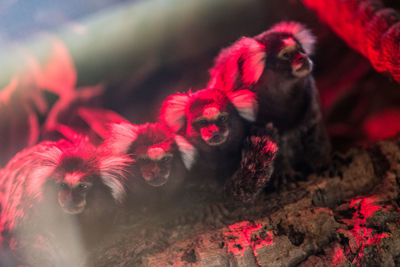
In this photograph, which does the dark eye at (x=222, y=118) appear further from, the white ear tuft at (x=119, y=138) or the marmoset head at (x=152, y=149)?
the white ear tuft at (x=119, y=138)

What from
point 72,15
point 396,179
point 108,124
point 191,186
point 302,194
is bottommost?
point 396,179

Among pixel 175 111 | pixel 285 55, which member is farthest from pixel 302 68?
pixel 175 111

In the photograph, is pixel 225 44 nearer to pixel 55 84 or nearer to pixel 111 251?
pixel 55 84

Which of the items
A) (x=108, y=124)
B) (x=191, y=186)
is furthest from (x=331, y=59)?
(x=108, y=124)

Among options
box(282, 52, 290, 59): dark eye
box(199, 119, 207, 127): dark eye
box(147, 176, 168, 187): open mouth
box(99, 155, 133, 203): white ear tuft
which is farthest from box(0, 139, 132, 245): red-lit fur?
box(282, 52, 290, 59): dark eye

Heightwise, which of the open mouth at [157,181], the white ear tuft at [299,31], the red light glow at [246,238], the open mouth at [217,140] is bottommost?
the red light glow at [246,238]

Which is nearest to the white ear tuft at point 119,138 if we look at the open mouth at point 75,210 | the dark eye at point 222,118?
the open mouth at point 75,210
